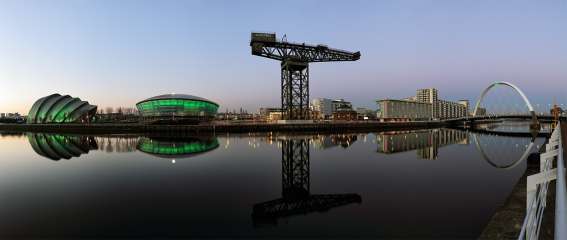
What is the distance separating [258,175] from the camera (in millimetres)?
18953

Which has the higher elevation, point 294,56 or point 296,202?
point 294,56

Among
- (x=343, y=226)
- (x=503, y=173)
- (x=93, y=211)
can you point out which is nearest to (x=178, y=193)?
(x=93, y=211)

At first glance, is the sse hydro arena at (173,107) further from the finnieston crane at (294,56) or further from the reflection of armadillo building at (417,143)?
the reflection of armadillo building at (417,143)

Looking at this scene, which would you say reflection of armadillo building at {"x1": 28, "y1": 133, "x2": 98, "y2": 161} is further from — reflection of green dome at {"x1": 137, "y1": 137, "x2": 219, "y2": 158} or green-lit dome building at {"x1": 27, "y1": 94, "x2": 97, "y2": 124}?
green-lit dome building at {"x1": 27, "y1": 94, "x2": 97, "y2": 124}

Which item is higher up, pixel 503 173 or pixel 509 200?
pixel 509 200

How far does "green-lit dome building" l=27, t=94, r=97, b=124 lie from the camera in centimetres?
9500

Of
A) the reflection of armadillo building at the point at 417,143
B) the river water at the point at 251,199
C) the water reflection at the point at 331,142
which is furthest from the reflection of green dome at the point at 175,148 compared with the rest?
the reflection of armadillo building at the point at 417,143

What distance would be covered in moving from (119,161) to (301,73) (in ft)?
125

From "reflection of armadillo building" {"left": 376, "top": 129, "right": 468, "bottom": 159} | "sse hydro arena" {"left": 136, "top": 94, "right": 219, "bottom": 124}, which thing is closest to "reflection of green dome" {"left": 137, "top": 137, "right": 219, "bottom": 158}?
"reflection of armadillo building" {"left": 376, "top": 129, "right": 468, "bottom": 159}

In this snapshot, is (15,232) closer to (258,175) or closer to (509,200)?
(258,175)

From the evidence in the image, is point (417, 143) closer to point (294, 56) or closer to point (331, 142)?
point (331, 142)

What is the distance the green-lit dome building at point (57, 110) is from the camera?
95000mm

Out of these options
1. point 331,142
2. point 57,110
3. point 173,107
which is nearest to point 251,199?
point 331,142

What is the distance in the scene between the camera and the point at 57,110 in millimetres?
94812
